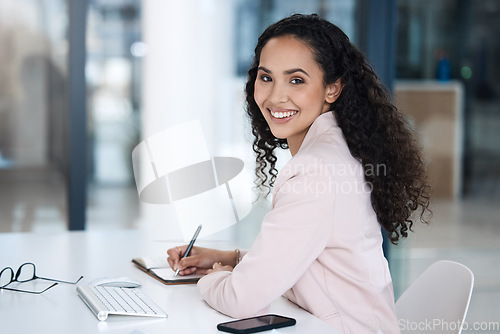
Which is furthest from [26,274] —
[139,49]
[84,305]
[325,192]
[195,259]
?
[139,49]

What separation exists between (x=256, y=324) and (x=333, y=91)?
2.29ft

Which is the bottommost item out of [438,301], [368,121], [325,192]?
[438,301]

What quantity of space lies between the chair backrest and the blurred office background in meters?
1.69

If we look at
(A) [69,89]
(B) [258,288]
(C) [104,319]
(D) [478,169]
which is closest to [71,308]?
(C) [104,319]

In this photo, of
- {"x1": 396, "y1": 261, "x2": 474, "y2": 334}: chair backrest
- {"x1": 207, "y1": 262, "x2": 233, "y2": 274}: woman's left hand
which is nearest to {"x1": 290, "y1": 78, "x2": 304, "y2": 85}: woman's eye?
{"x1": 207, "y1": 262, "x2": 233, "y2": 274}: woman's left hand

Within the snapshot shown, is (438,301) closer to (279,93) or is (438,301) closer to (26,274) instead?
(279,93)

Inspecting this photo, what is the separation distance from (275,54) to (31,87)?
3.40 metres

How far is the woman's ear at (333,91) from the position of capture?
171cm

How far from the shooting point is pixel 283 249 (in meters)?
1.40

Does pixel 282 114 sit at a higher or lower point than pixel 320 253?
higher

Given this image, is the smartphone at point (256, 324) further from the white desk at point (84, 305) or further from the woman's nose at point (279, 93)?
the woman's nose at point (279, 93)

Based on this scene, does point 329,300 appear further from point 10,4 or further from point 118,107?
point 10,4

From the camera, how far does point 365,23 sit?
3.55m

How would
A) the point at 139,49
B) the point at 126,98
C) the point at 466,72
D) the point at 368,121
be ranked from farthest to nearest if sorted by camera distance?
the point at 466,72
the point at 126,98
the point at 139,49
the point at 368,121
